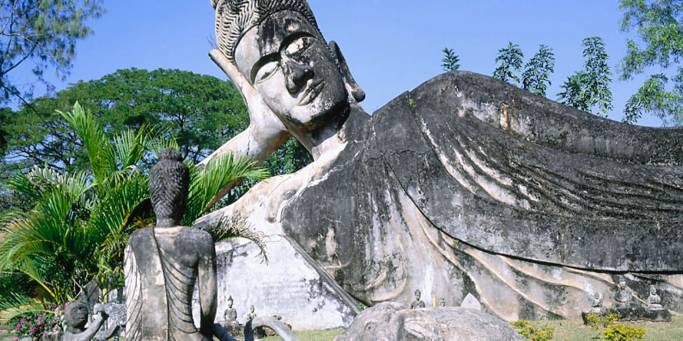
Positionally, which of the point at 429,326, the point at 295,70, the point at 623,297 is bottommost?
the point at 429,326

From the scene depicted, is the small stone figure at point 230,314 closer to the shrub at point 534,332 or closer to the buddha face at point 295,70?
the buddha face at point 295,70

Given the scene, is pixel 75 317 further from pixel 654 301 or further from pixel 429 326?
pixel 654 301

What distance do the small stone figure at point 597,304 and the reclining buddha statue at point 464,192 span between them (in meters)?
0.06

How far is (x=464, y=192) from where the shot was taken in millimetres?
7641

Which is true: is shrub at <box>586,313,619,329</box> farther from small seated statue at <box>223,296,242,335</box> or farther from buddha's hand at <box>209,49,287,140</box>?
buddha's hand at <box>209,49,287,140</box>

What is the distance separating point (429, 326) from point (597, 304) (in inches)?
121

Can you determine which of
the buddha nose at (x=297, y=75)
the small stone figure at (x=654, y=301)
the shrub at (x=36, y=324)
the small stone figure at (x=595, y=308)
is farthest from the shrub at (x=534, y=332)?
the shrub at (x=36, y=324)

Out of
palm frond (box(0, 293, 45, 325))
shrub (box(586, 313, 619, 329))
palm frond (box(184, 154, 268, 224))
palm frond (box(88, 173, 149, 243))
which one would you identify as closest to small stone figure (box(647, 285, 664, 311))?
shrub (box(586, 313, 619, 329))

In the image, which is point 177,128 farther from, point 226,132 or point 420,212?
point 420,212

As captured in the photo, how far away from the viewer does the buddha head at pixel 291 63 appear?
862cm

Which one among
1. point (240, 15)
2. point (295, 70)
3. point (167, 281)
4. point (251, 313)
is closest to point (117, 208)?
point (251, 313)

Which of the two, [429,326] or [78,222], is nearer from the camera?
[429,326]

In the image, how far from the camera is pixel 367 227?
793 cm

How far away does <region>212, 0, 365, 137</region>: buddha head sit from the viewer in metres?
8.62
